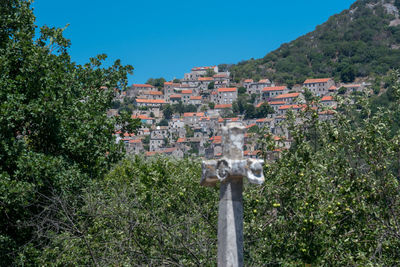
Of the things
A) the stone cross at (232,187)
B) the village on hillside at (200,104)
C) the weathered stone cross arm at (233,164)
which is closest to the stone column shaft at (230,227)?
the stone cross at (232,187)

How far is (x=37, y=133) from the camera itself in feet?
37.7

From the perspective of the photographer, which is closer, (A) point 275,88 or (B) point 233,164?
(B) point 233,164

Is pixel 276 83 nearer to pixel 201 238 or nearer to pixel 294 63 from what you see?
pixel 294 63

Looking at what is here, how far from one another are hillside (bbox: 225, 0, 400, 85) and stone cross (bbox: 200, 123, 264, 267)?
16051 cm

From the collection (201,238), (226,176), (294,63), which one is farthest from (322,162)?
(294,63)

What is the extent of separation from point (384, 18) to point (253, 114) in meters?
76.5

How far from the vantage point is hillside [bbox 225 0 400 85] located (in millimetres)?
163250

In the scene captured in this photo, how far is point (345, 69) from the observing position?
162 meters

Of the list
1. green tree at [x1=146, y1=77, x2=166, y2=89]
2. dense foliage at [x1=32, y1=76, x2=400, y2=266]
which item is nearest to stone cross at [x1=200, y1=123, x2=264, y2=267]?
dense foliage at [x1=32, y1=76, x2=400, y2=266]

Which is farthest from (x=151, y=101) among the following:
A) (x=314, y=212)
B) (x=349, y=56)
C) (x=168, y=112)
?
(x=314, y=212)

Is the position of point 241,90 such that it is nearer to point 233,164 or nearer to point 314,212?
point 314,212

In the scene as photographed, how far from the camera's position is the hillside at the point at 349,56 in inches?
6427

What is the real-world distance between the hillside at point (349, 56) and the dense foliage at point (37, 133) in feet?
508

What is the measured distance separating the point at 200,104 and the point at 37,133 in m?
157
